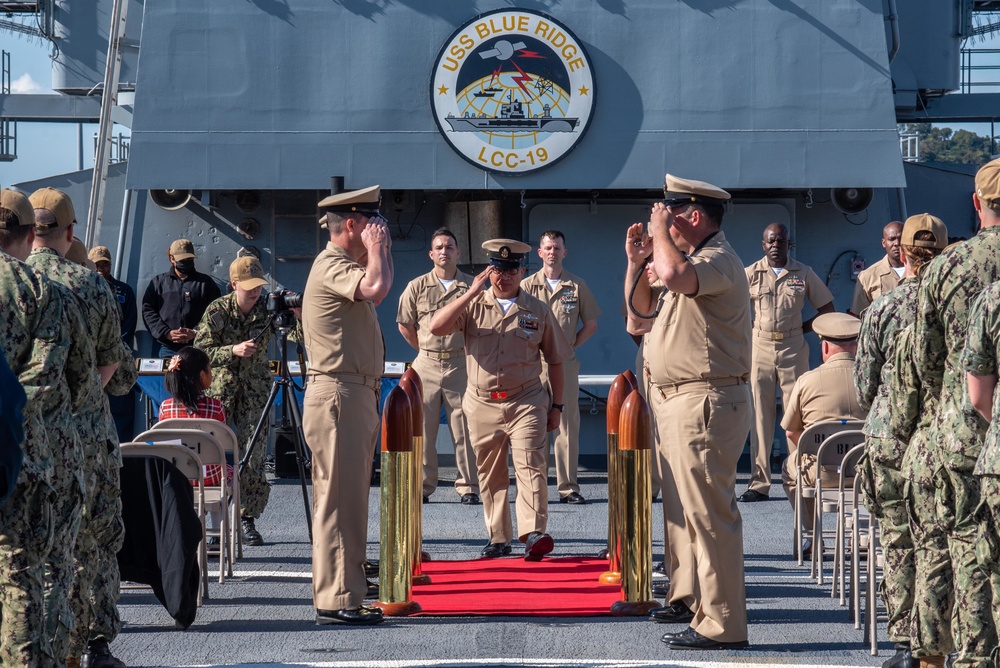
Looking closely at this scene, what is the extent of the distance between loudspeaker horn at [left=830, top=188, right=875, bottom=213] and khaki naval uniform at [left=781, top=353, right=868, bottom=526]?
4.63 m

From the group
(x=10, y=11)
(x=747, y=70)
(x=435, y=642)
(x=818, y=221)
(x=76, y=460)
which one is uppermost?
(x=10, y=11)

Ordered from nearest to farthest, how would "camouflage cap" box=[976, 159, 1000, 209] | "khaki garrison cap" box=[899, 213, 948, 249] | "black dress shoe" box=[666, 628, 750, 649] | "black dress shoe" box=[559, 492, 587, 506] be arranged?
"camouflage cap" box=[976, 159, 1000, 209] < "khaki garrison cap" box=[899, 213, 948, 249] < "black dress shoe" box=[666, 628, 750, 649] < "black dress shoe" box=[559, 492, 587, 506]

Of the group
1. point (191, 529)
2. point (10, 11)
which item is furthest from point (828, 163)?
point (10, 11)

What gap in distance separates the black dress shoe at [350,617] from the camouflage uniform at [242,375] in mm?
2530

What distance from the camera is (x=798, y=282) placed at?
10.6 meters

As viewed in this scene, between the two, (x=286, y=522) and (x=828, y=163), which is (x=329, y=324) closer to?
(x=286, y=522)

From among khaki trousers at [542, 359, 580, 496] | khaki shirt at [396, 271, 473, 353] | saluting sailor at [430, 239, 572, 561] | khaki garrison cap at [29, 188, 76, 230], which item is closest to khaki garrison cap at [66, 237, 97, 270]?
khaki garrison cap at [29, 188, 76, 230]

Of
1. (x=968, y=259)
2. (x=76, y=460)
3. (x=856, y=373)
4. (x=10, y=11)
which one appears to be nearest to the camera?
(x=968, y=259)

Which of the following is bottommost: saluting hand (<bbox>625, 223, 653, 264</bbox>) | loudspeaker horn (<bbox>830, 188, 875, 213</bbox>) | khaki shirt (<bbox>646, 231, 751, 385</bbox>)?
khaki shirt (<bbox>646, 231, 751, 385</bbox>)

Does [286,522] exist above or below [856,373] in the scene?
below

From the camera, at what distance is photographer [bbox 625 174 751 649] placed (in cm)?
562

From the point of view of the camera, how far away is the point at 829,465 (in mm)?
7016

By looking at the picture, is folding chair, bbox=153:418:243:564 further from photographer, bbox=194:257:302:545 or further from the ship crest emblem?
the ship crest emblem

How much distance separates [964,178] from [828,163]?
286cm
